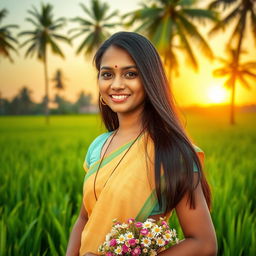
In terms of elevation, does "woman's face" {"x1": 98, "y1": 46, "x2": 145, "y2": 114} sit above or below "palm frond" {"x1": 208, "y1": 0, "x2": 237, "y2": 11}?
below

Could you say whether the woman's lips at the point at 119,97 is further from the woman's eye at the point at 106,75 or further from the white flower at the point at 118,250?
the white flower at the point at 118,250

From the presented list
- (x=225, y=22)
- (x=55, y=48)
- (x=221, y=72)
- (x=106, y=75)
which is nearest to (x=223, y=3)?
(x=225, y=22)

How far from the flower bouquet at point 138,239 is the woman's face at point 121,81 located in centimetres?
42

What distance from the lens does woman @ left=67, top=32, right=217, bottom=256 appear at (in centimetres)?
99

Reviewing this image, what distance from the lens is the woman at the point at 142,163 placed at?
A: 0.99m

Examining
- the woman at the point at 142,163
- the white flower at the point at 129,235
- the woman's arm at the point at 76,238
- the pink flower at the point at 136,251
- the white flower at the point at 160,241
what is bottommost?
the woman's arm at the point at 76,238

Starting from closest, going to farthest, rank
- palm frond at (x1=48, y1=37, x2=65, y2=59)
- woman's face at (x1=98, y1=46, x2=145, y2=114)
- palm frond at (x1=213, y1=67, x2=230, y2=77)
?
woman's face at (x1=98, y1=46, x2=145, y2=114) < palm frond at (x1=48, y1=37, x2=65, y2=59) < palm frond at (x1=213, y1=67, x2=230, y2=77)

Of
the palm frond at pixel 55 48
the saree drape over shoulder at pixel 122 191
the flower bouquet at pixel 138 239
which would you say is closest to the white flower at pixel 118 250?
the flower bouquet at pixel 138 239

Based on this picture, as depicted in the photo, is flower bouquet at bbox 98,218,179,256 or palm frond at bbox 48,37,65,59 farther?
palm frond at bbox 48,37,65,59

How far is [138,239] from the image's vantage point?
2.85ft

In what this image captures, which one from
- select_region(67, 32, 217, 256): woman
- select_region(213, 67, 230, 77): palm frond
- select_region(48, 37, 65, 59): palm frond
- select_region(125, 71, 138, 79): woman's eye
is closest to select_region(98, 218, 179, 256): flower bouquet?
select_region(67, 32, 217, 256): woman

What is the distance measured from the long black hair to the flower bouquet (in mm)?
127

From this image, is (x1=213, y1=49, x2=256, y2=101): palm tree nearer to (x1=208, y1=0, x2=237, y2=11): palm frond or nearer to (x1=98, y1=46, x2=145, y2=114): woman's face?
(x1=208, y1=0, x2=237, y2=11): palm frond

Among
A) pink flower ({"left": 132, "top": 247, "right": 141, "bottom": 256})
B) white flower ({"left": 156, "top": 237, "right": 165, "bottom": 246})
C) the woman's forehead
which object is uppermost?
the woman's forehead
